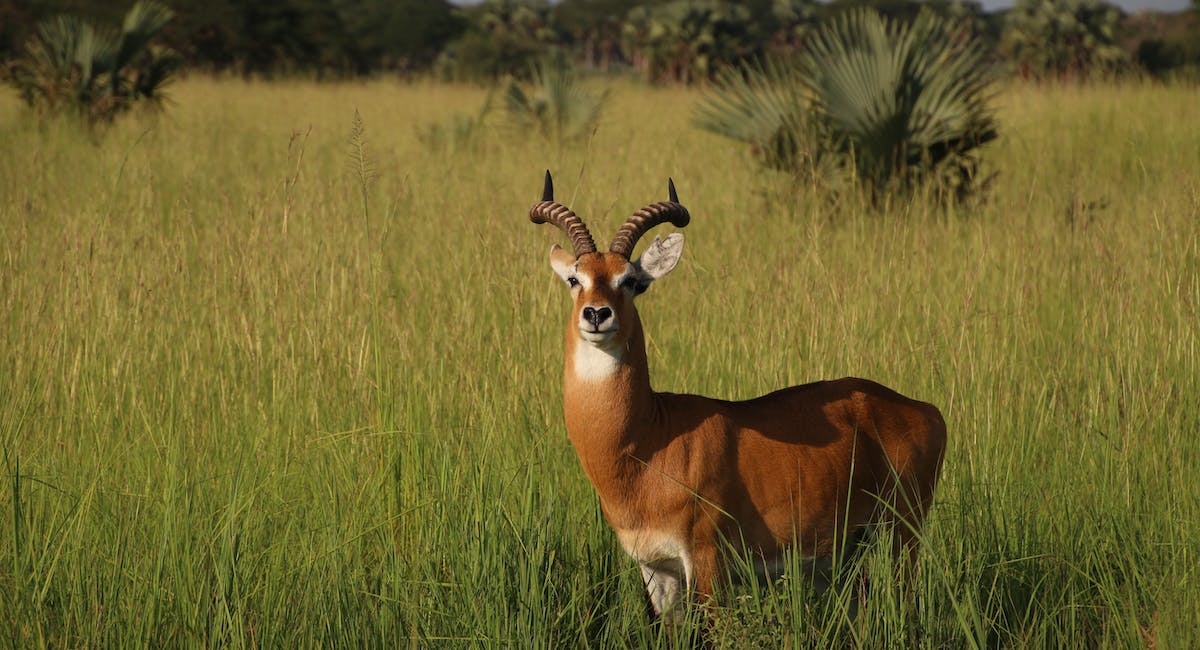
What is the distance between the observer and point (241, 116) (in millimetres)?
15188

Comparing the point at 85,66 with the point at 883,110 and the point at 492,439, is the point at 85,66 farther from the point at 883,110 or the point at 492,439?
the point at 492,439

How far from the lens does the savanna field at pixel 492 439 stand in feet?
8.69

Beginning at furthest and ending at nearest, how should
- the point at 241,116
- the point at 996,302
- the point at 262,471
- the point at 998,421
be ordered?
the point at 241,116 < the point at 996,302 < the point at 998,421 < the point at 262,471

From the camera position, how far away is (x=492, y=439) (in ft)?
11.9

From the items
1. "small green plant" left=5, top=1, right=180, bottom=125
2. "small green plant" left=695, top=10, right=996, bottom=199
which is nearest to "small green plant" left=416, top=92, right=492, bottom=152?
"small green plant" left=5, top=1, right=180, bottom=125

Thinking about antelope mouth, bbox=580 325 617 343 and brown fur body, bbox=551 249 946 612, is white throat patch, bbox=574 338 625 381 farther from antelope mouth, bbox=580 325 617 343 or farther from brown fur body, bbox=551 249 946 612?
antelope mouth, bbox=580 325 617 343

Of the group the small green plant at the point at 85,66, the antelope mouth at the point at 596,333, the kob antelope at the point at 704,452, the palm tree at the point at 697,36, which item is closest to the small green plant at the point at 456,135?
the small green plant at the point at 85,66

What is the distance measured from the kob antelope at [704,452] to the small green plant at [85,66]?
10876 millimetres

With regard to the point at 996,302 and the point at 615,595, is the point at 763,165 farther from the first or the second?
the point at 615,595

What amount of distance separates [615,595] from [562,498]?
0.41 metres

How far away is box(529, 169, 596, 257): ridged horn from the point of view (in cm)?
275

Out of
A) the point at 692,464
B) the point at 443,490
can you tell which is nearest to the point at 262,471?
the point at 443,490

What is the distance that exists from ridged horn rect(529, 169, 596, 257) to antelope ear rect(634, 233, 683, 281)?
0.41 ft

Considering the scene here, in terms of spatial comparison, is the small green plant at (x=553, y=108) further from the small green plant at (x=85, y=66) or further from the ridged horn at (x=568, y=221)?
the ridged horn at (x=568, y=221)
